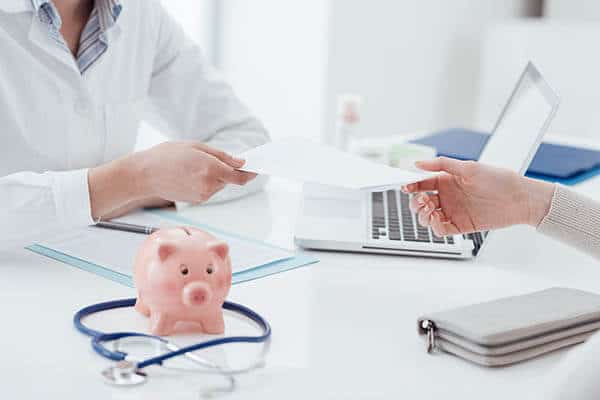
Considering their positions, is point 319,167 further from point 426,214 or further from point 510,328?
point 510,328

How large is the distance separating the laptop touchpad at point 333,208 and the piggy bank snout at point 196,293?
0.52 meters

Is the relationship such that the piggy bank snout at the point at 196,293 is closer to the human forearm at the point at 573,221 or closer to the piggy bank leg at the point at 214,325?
the piggy bank leg at the point at 214,325

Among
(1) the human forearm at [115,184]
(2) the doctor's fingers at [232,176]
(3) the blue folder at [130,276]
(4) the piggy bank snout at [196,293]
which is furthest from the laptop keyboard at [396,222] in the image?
(4) the piggy bank snout at [196,293]

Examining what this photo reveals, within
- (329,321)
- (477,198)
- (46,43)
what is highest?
(46,43)

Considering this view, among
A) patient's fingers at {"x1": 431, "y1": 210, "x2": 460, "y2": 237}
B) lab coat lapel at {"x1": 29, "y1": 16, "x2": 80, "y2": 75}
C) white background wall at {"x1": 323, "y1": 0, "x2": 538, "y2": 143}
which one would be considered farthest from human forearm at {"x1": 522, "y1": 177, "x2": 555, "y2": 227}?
white background wall at {"x1": 323, "y1": 0, "x2": 538, "y2": 143}

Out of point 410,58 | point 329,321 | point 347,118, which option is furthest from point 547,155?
point 410,58

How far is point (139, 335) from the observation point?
89 centimetres

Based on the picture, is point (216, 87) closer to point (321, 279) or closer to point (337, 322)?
point (321, 279)

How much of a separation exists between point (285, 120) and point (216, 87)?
143 centimetres

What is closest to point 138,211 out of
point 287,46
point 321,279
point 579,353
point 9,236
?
point 9,236

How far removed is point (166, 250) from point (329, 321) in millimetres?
230

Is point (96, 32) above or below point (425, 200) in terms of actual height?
above

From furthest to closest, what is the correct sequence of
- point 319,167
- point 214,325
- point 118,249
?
point 118,249
point 319,167
point 214,325

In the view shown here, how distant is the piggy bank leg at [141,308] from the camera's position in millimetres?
944
